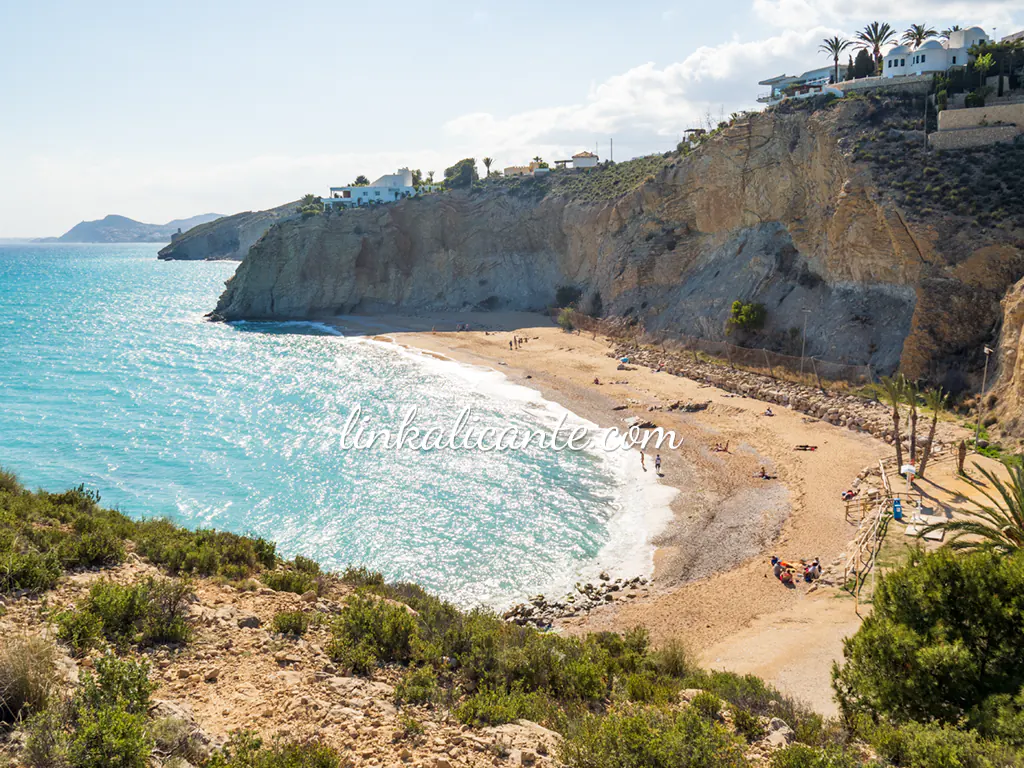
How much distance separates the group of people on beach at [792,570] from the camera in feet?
63.6

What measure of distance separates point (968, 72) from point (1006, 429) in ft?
90.8

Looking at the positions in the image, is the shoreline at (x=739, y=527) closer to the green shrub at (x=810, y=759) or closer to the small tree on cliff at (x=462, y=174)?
the green shrub at (x=810, y=759)

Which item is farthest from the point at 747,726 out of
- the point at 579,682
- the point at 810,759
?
the point at 579,682

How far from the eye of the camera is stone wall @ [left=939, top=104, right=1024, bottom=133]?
3559 cm

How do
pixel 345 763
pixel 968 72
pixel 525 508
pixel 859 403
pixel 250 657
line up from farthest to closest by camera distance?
pixel 968 72 → pixel 859 403 → pixel 525 508 → pixel 250 657 → pixel 345 763

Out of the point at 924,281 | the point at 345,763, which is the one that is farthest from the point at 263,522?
the point at 924,281

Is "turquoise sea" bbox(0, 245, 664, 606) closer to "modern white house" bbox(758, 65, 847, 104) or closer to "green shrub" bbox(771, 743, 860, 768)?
"green shrub" bbox(771, 743, 860, 768)

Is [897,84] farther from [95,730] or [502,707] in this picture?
[95,730]

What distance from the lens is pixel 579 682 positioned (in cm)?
974

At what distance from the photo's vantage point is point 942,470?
79.6 feet

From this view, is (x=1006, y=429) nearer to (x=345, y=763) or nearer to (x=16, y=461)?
(x=345, y=763)

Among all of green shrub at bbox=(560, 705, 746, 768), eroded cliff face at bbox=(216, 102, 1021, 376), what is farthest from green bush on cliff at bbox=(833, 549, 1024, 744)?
eroded cliff face at bbox=(216, 102, 1021, 376)

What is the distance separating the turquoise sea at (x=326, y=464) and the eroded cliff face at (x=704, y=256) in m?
17.1

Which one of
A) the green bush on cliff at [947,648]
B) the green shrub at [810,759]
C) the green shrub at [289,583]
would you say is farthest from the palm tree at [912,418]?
the green shrub at [289,583]
